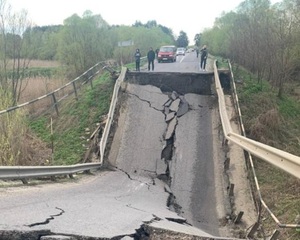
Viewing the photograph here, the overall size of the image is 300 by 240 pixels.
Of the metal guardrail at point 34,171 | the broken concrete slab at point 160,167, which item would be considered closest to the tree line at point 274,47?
the broken concrete slab at point 160,167

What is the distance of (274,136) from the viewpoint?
568 inches

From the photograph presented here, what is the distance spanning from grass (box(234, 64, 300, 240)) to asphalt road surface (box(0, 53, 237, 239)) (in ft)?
3.96

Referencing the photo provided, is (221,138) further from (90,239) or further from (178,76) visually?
(90,239)

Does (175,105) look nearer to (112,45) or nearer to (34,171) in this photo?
(34,171)

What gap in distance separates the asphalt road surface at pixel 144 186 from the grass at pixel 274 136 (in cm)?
121

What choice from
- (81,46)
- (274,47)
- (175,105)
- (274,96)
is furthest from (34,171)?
(81,46)

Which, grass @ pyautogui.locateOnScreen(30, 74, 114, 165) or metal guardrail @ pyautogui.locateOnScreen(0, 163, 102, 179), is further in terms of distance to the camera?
grass @ pyautogui.locateOnScreen(30, 74, 114, 165)

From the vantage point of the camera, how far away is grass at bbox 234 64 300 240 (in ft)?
27.9

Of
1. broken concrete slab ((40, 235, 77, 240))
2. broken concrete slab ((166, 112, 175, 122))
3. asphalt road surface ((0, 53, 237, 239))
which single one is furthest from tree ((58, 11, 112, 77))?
broken concrete slab ((40, 235, 77, 240))

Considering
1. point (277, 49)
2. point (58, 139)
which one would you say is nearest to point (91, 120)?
point (58, 139)

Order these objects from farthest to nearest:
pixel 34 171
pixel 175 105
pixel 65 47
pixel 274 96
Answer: pixel 65 47 → pixel 274 96 → pixel 175 105 → pixel 34 171

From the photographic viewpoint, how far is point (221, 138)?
45.7ft

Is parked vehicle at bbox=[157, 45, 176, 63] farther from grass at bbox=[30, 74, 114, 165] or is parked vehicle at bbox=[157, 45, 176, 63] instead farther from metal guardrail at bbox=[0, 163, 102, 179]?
metal guardrail at bbox=[0, 163, 102, 179]

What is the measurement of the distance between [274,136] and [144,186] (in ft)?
20.7
